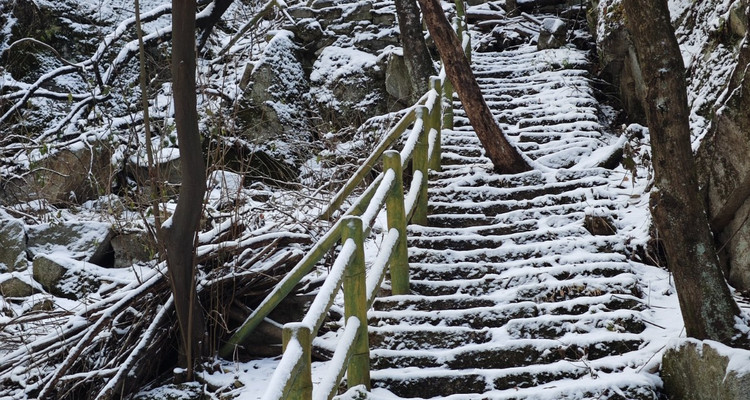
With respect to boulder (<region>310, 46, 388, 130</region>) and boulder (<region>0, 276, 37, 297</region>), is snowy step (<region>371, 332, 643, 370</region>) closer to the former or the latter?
boulder (<region>0, 276, 37, 297</region>)

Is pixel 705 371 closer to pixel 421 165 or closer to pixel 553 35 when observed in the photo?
pixel 421 165

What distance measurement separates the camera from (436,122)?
7.70 meters

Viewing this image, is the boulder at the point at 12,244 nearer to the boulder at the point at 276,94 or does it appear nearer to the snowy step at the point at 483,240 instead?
the boulder at the point at 276,94

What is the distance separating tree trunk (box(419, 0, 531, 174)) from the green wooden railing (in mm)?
999

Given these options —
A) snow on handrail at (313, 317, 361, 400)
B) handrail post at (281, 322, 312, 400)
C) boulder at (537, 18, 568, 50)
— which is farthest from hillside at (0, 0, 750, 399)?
boulder at (537, 18, 568, 50)

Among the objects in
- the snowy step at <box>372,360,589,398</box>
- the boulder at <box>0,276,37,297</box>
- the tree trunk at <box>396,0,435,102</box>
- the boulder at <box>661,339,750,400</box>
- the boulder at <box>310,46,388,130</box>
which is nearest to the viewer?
the boulder at <box>661,339,750,400</box>

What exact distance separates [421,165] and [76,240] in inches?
169

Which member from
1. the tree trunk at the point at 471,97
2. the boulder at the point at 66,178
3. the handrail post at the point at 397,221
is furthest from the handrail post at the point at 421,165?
the boulder at the point at 66,178

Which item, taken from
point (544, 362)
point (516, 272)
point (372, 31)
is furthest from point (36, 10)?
point (544, 362)

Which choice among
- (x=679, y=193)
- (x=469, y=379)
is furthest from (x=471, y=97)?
(x=469, y=379)

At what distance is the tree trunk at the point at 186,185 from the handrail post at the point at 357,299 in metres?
1.50

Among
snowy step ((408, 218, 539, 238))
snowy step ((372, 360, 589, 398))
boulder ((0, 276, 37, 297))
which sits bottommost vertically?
snowy step ((372, 360, 589, 398))

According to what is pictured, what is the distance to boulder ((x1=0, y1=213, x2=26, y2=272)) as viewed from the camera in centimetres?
825

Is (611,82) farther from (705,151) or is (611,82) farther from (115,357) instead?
(115,357)
